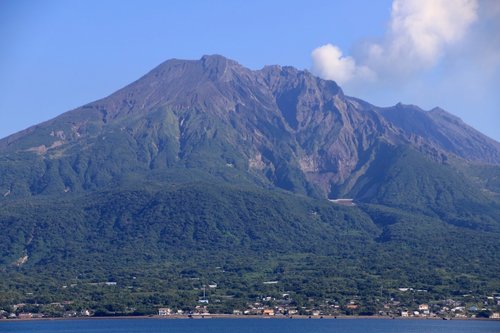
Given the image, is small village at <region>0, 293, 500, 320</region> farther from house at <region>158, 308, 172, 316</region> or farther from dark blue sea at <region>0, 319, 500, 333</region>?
dark blue sea at <region>0, 319, 500, 333</region>

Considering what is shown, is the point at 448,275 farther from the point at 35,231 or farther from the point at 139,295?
the point at 35,231

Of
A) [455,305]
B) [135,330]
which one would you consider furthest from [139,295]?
[455,305]

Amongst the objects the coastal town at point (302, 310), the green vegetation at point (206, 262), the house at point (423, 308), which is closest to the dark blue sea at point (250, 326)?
the coastal town at point (302, 310)

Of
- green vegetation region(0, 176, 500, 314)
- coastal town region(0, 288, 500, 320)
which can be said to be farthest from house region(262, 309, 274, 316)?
green vegetation region(0, 176, 500, 314)

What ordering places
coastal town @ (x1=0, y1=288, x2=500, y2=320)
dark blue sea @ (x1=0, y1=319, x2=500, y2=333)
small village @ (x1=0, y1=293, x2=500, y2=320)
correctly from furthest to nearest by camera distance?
1. coastal town @ (x1=0, y1=288, x2=500, y2=320)
2. small village @ (x1=0, y1=293, x2=500, y2=320)
3. dark blue sea @ (x1=0, y1=319, x2=500, y2=333)

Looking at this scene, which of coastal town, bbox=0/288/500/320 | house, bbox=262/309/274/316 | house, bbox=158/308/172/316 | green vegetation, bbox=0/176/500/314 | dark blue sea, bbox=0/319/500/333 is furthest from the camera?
green vegetation, bbox=0/176/500/314

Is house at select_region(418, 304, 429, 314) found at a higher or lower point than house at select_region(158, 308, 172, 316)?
lower

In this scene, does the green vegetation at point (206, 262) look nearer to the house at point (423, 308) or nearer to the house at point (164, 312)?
the house at point (164, 312)

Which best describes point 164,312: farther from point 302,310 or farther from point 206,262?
point 206,262
